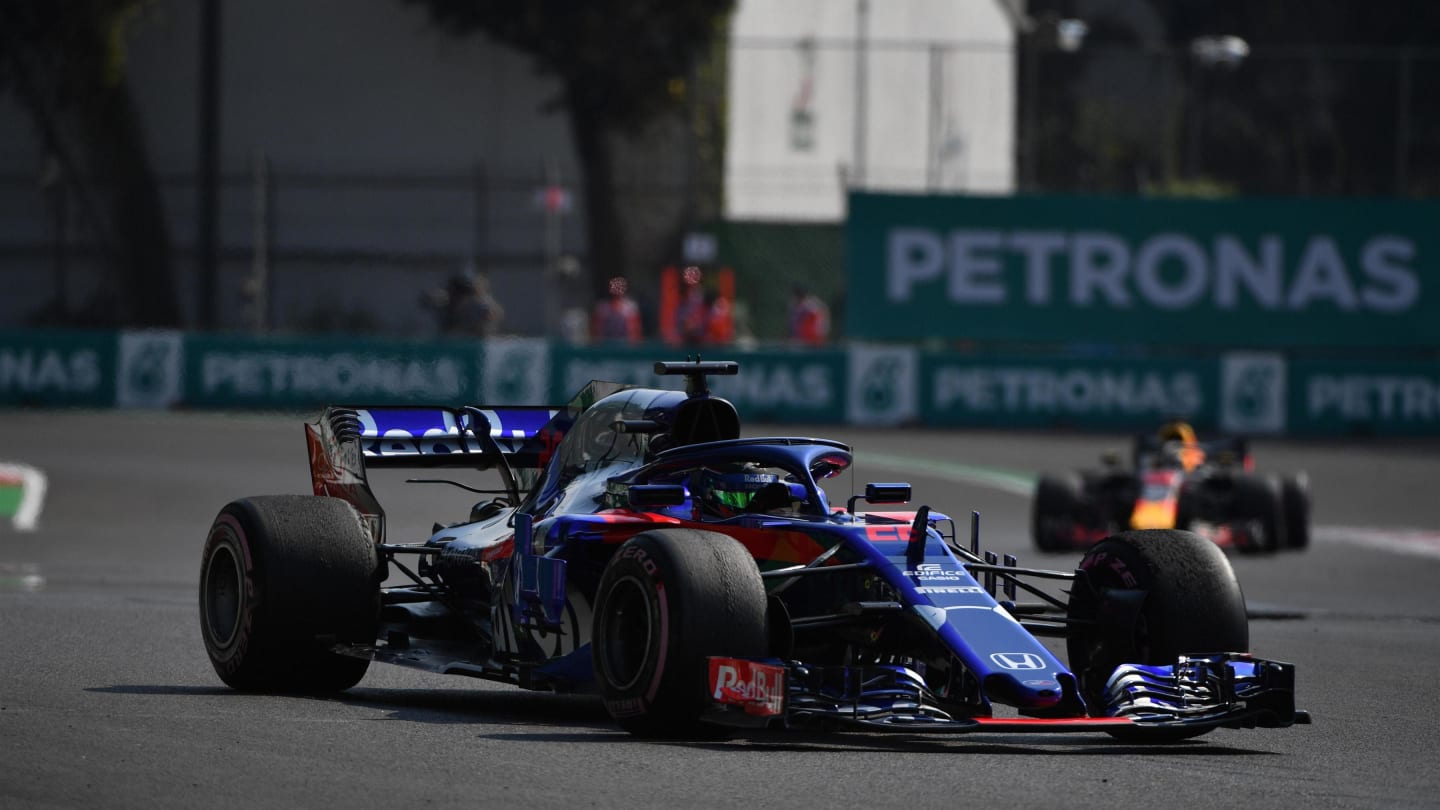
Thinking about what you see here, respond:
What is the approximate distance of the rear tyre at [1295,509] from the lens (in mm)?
20359

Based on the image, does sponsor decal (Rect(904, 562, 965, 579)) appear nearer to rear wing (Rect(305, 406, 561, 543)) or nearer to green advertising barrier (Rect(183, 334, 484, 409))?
rear wing (Rect(305, 406, 561, 543))

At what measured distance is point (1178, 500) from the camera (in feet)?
66.0

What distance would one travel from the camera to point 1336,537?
2228cm

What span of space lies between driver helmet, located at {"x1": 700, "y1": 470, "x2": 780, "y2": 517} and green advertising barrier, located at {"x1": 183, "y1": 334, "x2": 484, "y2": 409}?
2162 centimetres

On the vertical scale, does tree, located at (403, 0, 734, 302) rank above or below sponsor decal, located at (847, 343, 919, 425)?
above

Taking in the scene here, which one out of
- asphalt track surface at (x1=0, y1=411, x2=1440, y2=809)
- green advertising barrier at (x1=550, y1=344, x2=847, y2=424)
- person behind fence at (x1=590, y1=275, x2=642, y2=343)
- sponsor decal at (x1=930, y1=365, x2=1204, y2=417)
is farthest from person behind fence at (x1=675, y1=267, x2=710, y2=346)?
asphalt track surface at (x1=0, y1=411, x2=1440, y2=809)

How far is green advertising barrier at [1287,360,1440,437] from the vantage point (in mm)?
32219

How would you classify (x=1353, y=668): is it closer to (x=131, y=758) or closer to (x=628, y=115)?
(x=131, y=758)

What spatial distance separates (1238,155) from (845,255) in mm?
34594

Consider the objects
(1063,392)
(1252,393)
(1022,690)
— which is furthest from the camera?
(1252,393)

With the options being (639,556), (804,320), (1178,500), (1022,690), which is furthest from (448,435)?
(804,320)

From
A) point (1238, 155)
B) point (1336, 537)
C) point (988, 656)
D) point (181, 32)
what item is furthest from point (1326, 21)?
point (988, 656)

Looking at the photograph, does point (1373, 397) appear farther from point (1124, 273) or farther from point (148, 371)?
point (148, 371)

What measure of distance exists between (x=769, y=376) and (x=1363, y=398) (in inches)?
313
